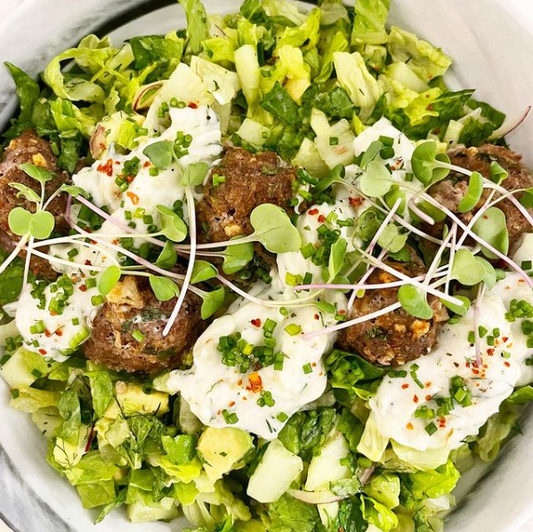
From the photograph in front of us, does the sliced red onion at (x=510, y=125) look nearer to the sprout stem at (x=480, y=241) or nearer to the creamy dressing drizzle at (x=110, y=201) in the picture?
the sprout stem at (x=480, y=241)

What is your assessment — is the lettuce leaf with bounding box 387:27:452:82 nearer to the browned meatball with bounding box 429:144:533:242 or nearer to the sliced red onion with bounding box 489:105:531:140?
the sliced red onion with bounding box 489:105:531:140

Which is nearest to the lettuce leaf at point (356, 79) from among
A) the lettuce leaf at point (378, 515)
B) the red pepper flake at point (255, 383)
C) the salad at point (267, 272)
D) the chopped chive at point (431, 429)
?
the salad at point (267, 272)

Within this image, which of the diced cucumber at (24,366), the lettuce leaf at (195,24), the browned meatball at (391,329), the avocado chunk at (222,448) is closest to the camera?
the browned meatball at (391,329)

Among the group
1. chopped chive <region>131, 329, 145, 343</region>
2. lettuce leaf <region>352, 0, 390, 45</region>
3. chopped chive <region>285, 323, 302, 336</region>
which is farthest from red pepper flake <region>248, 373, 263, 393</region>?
lettuce leaf <region>352, 0, 390, 45</region>

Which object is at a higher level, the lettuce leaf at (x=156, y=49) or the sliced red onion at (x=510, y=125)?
the sliced red onion at (x=510, y=125)

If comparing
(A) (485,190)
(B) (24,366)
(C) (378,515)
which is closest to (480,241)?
(A) (485,190)

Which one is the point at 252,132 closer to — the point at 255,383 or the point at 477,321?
the point at 255,383

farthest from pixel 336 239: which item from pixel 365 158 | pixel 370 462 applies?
pixel 370 462
